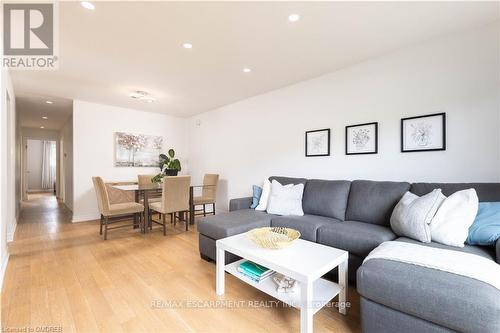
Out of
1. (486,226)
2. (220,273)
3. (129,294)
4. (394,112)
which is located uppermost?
(394,112)

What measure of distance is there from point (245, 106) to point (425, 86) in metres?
2.77

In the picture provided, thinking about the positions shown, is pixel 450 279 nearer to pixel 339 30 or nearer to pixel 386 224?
pixel 386 224

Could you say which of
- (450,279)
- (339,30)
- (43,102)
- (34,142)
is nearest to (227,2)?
(339,30)

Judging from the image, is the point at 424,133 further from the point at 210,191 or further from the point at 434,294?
the point at 210,191

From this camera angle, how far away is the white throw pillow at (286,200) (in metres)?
2.79

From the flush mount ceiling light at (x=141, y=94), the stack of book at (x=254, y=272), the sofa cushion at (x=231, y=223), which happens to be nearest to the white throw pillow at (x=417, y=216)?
the stack of book at (x=254, y=272)

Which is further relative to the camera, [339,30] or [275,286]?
[339,30]

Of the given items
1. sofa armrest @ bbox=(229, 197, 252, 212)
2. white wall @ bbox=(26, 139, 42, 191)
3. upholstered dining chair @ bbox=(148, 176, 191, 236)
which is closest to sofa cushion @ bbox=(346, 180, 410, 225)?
sofa armrest @ bbox=(229, 197, 252, 212)

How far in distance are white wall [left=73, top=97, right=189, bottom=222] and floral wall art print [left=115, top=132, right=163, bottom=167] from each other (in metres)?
0.10

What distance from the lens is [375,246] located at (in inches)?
72.9

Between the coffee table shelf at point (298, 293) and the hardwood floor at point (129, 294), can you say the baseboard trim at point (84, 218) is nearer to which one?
the hardwood floor at point (129, 294)

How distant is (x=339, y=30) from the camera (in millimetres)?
2125

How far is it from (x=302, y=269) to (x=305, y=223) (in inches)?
39.2

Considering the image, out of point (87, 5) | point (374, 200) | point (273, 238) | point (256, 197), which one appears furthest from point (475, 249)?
point (87, 5)
